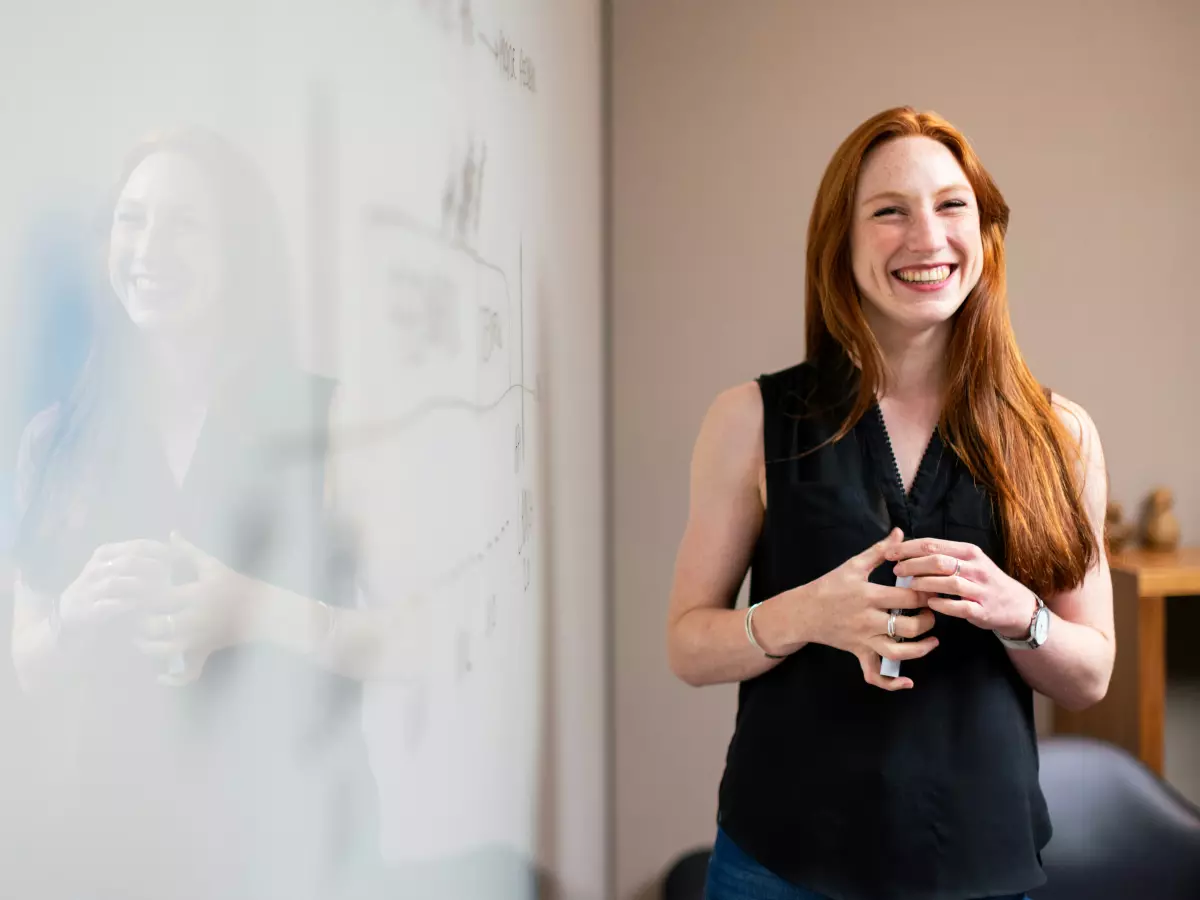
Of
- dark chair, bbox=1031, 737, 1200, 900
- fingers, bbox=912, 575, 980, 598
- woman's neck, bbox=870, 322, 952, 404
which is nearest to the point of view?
fingers, bbox=912, 575, 980, 598

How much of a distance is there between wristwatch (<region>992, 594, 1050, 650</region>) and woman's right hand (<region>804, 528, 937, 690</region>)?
4.8 inches

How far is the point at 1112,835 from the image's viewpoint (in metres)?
1.80

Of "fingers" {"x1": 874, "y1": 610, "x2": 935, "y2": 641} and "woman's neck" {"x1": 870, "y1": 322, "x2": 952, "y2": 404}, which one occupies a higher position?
"woman's neck" {"x1": 870, "y1": 322, "x2": 952, "y2": 404}

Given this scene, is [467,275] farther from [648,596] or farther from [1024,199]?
[1024,199]

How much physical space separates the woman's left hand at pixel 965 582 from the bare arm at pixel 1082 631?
91 millimetres

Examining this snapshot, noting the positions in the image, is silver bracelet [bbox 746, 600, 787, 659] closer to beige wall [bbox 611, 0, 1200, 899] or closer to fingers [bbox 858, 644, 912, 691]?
fingers [bbox 858, 644, 912, 691]

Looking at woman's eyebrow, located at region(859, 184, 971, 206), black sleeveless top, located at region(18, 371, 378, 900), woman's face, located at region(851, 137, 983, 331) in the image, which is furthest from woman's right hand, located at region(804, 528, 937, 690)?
black sleeveless top, located at region(18, 371, 378, 900)

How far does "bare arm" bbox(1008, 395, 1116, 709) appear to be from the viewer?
3.74ft

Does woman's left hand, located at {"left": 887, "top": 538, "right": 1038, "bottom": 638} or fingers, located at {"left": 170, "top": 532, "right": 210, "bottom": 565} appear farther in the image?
woman's left hand, located at {"left": 887, "top": 538, "right": 1038, "bottom": 638}

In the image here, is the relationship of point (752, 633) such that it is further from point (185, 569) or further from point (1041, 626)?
point (185, 569)

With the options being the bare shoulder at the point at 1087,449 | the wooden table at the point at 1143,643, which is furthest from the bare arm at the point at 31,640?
the wooden table at the point at 1143,643

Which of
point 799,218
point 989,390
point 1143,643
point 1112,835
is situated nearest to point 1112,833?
point 1112,835

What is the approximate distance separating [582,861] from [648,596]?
33.4 inches

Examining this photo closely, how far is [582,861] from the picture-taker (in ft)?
5.05
